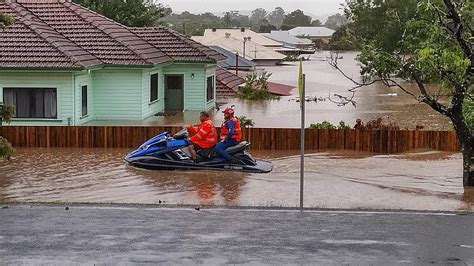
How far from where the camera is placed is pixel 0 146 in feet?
56.0

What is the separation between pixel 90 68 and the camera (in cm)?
2909

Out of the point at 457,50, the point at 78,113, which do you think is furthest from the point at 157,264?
the point at 78,113

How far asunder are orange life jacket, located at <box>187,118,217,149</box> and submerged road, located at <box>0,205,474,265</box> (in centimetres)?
523

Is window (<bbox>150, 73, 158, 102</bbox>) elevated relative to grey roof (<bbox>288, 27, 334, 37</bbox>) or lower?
lower

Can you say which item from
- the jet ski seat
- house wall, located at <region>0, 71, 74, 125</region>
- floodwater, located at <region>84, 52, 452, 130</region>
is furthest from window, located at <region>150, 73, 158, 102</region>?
the jet ski seat

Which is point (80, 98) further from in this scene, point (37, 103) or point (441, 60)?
point (441, 60)

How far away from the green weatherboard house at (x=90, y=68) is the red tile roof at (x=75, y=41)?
0.03 meters

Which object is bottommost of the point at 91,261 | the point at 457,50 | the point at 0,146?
the point at 91,261

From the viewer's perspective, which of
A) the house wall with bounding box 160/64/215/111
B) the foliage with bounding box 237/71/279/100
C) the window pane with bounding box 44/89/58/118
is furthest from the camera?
the foliage with bounding box 237/71/279/100

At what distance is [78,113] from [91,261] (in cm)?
1974

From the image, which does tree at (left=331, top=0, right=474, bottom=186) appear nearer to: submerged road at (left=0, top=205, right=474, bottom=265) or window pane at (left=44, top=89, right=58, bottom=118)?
submerged road at (left=0, top=205, right=474, bottom=265)

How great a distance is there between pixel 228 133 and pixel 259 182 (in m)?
1.75

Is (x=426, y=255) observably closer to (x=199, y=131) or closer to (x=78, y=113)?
(x=199, y=131)

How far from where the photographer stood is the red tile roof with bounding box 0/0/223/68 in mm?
28250
